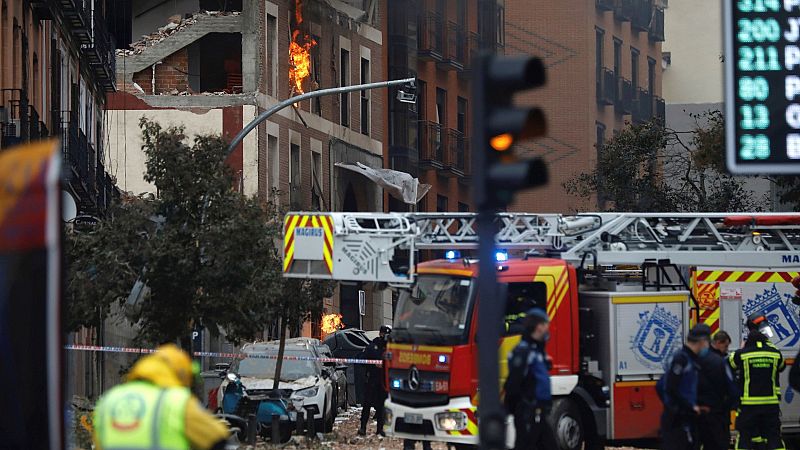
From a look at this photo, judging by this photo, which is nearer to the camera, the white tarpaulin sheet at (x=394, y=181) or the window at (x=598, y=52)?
the white tarpaulin sheet at (x=394, y=181)

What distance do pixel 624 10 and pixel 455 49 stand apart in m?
11.9

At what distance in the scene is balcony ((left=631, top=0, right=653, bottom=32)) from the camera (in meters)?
73.7

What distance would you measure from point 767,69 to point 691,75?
67.7 meters

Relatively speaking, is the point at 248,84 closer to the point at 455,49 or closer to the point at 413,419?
the point at 455,49

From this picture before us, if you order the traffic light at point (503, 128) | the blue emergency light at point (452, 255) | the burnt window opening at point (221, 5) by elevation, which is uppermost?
the burnt window opening at point (221, 5)

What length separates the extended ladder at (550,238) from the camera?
2134 cm

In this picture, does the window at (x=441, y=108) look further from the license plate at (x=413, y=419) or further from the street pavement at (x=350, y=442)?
the license plate at (x=413, y=419)

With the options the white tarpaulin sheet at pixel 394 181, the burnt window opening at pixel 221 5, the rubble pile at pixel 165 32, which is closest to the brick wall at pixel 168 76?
the rubble pile at pixel 165 32

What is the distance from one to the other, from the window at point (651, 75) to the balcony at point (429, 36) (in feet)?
52.9

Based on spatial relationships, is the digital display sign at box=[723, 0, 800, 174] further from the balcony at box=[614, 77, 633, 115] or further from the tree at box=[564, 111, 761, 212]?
the balcony at box=[614, 77, 633, 115]

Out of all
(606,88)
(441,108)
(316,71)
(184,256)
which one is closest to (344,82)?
(316,71)

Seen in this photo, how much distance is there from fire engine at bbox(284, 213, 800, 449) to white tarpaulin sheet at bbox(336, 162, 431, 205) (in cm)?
3101

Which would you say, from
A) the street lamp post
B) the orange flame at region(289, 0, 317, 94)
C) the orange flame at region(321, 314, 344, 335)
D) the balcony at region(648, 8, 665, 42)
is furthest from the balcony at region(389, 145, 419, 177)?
the street lamp post

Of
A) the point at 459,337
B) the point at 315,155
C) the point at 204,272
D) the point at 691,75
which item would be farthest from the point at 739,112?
the point at 691,75
